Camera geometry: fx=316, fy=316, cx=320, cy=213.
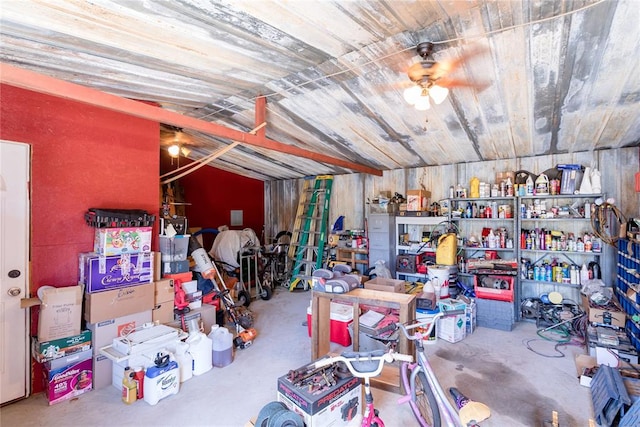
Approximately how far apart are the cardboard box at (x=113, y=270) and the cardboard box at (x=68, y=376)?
22.9 inches

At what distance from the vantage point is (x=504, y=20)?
2.03 meters

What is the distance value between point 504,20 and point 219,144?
4.55 m

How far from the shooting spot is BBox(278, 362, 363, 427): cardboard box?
1.79m

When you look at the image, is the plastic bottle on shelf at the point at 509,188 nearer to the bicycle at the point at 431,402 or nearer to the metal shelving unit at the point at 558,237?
the metal shelving unit at the point at 558,237

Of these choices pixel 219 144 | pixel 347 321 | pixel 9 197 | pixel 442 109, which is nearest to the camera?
pixel 9 197

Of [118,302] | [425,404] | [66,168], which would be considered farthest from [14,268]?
[425,404]

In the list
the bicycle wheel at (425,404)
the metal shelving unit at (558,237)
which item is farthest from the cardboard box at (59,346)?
the metal shelving unit at (558,237)

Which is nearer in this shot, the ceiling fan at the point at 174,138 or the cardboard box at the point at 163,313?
the cardboard box at the point at 163,313

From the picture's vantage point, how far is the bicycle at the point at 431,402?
5.82 feet

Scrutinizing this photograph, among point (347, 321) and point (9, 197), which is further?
point (347, 321)

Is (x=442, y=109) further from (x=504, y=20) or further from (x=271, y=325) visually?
(x=271, y=325)

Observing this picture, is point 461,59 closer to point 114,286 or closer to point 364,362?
point 364,362

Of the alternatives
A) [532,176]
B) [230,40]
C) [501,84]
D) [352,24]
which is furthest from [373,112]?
[532,176]

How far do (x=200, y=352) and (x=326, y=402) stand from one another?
1.72 meters
